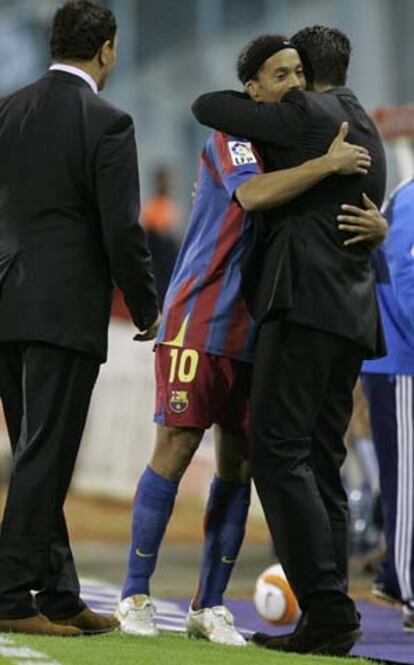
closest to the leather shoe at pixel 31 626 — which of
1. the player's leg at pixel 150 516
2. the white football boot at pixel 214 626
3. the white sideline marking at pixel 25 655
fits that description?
the white sideline marking at pixel 25 655

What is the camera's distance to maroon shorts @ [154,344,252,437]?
7156mm

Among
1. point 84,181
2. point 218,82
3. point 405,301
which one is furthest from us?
point 218,82

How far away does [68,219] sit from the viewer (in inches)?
272

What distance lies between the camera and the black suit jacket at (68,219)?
6848 millimetres

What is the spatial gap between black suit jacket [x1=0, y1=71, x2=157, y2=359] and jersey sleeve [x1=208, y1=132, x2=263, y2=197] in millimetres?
347

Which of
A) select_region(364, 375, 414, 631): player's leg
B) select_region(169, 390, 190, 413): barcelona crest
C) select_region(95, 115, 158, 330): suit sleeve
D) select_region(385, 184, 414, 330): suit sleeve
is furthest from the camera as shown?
select_region(364, 375, 414, 631): player's leg

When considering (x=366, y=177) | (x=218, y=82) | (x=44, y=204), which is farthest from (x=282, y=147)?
(x=218, y=82)

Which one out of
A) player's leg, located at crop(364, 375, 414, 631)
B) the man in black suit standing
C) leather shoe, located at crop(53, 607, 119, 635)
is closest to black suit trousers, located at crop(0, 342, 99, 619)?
the man in black suit standing

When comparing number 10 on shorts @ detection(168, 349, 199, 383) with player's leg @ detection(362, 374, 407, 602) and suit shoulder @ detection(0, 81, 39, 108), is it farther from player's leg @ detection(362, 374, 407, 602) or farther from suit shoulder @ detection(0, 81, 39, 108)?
player's leg @ detection(362, 374, 407, 602)

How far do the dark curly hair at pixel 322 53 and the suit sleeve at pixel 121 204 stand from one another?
2.20ft

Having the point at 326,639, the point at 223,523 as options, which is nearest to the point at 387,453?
the point at 223,523

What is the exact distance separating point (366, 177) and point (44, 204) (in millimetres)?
1100

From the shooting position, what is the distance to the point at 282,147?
22.7 feet

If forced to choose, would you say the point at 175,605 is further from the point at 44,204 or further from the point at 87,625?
the point at 44,204
